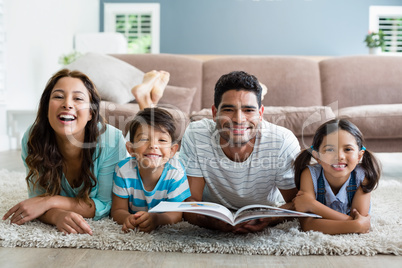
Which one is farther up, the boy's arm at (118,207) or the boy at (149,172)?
the boy at (149,172)

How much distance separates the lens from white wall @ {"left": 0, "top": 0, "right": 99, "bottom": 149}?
411 centimetres

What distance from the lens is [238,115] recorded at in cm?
139

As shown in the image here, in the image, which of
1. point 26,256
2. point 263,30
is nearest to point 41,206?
point 26,256

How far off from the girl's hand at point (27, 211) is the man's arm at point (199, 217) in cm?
49

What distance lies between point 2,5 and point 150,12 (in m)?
Answer: 3.80

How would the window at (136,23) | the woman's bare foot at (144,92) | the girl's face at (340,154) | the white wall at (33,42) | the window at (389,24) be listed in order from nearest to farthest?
the girl's face at (340,154)
the woman's bare foot at (144,92)
the white wall at (33,42)
the window at (389,24)
the window at (136,23)

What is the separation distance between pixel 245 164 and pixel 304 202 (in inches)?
10.4

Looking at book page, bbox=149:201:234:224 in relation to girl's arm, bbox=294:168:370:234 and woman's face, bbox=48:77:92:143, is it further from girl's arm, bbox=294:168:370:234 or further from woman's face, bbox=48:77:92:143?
woman's face, bbox=48:77:92:143

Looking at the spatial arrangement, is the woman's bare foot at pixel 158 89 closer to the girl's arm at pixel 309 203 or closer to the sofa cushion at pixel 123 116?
the sofa cushion at pixel 123 116

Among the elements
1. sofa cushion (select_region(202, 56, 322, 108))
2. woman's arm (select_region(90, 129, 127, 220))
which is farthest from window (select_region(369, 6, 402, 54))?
woman's arm (select_region(90, 129, 127, 220))

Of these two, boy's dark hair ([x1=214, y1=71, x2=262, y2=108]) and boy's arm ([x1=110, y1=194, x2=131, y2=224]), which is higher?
boy's dark hair ([x1=214, y1=71, x2=262, y2=108])

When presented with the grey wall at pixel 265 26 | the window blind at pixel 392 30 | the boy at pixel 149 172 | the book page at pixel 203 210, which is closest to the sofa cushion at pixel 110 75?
the boy at pixel 149 172

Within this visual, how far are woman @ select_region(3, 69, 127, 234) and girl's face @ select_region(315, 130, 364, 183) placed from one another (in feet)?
2.51

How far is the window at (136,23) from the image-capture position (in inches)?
289
